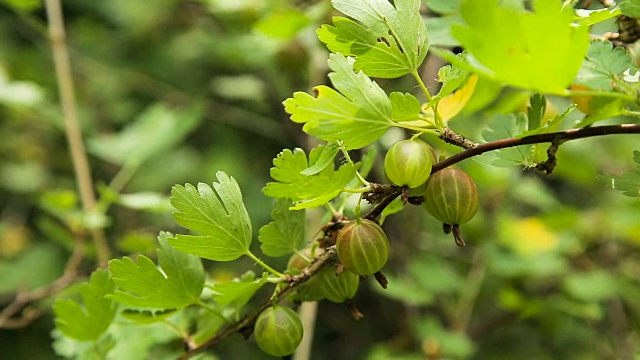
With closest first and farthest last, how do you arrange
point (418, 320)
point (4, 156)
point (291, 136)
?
point (418, 320)
point (291, 136)
point (4, 156)

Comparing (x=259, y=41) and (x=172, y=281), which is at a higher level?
(x=172, y=281)

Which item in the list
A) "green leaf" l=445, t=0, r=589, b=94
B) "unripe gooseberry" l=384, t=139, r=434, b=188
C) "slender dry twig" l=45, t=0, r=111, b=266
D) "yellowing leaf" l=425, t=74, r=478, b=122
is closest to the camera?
"green leaf" l=445, t=0, r=589, b=94

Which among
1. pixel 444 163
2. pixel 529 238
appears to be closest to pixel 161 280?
pixel 444 163

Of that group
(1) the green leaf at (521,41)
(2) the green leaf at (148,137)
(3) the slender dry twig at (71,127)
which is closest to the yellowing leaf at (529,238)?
(2) the green leaf at (148,137)

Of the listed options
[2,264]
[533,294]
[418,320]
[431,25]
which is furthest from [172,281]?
[2,264]

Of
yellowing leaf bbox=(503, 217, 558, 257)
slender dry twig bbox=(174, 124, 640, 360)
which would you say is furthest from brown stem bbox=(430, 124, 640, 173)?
yellowing leaf bbox=(503, 217, 558, 257)

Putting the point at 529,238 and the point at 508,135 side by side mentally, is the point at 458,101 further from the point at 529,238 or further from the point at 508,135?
the point at 529,238

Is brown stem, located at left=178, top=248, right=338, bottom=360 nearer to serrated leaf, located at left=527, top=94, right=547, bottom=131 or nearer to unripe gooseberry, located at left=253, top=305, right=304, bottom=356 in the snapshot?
unripe gooseberry, located at left=253, top=305, right=304, bottom=356

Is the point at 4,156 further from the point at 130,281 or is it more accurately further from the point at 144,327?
the point at 130,281
